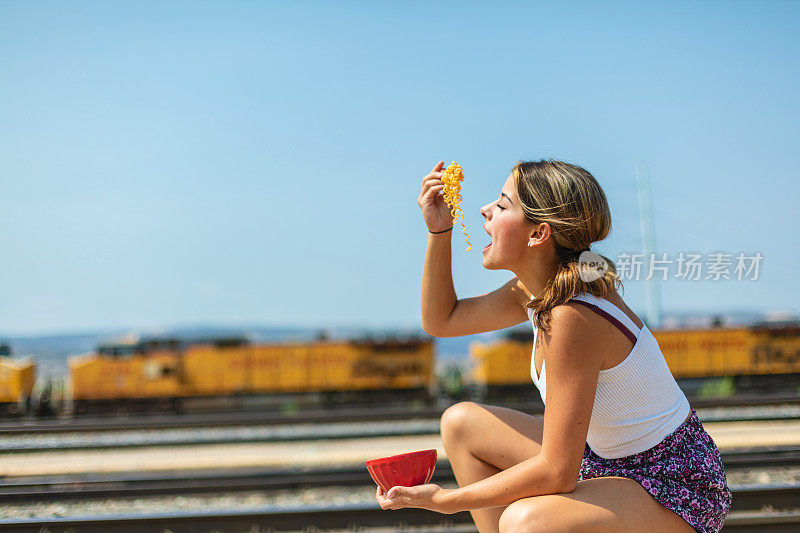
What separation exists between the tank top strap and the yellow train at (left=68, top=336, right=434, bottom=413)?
1207 centimetres

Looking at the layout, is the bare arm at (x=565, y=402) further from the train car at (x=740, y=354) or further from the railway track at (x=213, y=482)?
the train car at (x=740, y=354)

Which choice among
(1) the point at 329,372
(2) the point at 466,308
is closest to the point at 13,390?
(1) the point at 329,372

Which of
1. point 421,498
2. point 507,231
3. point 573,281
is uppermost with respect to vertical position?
point 507,231

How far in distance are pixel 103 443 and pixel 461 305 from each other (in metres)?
8.76

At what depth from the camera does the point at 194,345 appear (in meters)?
14.0

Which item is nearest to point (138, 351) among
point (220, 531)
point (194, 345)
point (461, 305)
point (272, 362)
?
point (194, 345)

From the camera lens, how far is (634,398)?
1.66 meters

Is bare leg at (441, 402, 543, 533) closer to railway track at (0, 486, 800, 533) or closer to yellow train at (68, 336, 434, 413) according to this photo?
railway track at (0, 486, 800, 533)

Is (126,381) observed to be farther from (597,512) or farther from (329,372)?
(597,512)

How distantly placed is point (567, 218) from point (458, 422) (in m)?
0.75

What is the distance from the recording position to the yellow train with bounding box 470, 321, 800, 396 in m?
12.9

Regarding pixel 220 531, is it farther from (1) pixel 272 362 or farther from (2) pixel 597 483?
(1) pixel 272 362

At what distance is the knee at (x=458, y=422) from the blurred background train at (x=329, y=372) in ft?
37.0

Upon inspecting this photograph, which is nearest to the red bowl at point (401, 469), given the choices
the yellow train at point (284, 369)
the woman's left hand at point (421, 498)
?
the woman's left hand at point (421, 498)
